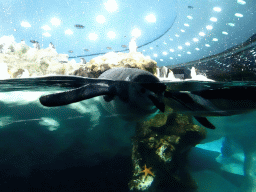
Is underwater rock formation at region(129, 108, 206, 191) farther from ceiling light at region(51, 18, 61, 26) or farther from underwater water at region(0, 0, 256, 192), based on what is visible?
ceiling light at region(51, 18, 61, 26)

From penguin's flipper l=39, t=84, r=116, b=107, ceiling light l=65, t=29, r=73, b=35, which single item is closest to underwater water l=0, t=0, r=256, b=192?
ceiling light l=65, t=29, r=73, b=35

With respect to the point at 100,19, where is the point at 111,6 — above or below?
above

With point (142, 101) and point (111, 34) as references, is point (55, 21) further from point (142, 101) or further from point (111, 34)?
point (142, 101)

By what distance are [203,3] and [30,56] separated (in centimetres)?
1043

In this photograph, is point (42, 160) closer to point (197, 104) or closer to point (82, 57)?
point (82, 57)

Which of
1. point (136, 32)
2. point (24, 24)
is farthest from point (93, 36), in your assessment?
point (24, 24)

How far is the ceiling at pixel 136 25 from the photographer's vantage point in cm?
511

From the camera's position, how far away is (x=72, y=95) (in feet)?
7.13

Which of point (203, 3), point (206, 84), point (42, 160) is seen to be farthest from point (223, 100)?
point (42, 160)

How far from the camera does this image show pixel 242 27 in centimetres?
541

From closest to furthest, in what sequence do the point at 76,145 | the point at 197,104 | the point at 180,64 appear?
the point at 197,104 < the point at 76,145 < the point at 180,64

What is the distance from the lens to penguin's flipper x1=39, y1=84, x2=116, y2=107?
2008mm

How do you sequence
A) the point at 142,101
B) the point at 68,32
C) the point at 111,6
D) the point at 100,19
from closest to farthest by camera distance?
the point at 142,101 → the point at 111,6 → the point at 68,32 → the point at 100,19

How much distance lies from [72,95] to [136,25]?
→ 21.2 feet
